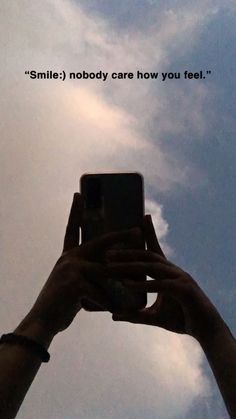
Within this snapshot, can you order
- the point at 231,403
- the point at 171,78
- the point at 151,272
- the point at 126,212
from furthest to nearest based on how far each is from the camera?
the point at 171,78, the point at 126,212, the point at 151,272, the point at 231,403

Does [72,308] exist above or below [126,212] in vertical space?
below

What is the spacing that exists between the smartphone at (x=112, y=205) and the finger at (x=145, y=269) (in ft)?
0.27

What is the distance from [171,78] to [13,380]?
3.00 feet

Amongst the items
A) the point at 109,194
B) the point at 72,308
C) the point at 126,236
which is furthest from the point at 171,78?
the point at 72,308

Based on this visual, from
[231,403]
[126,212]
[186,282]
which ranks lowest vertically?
[231,403]

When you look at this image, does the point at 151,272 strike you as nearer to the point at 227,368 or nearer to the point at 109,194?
the point at 227,368

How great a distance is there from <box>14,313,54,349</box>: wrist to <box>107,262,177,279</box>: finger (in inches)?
4.4

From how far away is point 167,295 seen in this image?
0.68 meters

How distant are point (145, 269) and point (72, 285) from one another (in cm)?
9

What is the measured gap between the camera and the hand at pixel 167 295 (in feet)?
2.02

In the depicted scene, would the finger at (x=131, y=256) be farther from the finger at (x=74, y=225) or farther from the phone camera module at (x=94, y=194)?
the phone camera module at (x=94, y=194)

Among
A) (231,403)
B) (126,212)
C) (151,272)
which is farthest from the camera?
(126,212)

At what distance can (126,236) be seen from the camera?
714 mm

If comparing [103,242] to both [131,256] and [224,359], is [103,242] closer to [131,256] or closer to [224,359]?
[131,256]
